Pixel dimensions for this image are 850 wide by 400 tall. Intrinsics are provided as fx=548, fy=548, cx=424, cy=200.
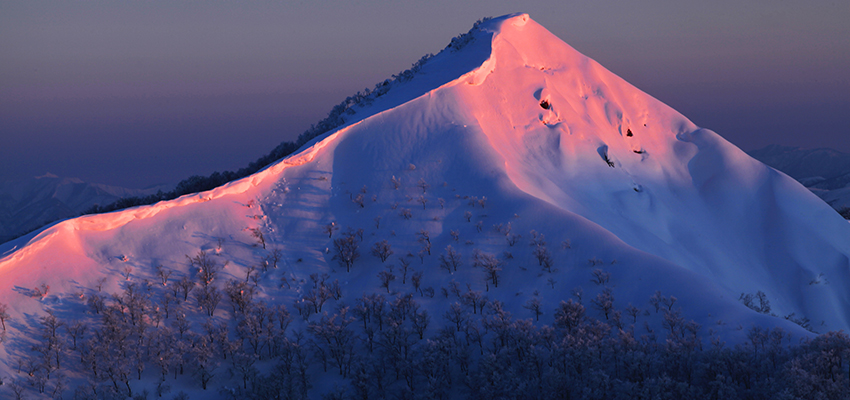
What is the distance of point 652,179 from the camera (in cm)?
5172

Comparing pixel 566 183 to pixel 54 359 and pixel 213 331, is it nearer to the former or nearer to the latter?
pixel 213 331

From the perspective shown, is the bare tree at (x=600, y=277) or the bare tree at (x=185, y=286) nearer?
the bare tree at (x=600, y=277)

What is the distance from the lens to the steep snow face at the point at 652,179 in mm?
43438

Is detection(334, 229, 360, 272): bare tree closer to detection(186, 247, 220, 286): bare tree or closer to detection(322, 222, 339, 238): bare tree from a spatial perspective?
detection(322, 222, 339, 238): bare tree

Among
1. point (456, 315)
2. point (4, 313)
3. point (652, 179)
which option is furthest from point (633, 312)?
point (4, 313)

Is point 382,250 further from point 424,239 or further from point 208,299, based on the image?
point 208,299

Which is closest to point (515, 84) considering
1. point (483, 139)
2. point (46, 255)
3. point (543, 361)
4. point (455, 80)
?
point (455, 80)

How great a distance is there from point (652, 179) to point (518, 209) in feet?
72.5

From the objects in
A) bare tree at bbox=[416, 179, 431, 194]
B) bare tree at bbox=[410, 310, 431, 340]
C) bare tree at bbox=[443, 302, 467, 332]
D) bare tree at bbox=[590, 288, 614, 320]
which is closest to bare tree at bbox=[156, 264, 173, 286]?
bare tree at bbox=[410, 310, 431, 340]

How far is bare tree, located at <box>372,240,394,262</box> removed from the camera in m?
34.1

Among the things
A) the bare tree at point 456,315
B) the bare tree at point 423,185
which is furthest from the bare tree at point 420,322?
the bare tree at point 423,185

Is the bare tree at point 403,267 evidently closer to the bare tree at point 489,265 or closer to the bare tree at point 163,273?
the bare tree at point 489,265

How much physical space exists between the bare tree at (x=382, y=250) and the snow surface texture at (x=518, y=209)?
53 cm

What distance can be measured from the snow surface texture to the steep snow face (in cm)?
17
